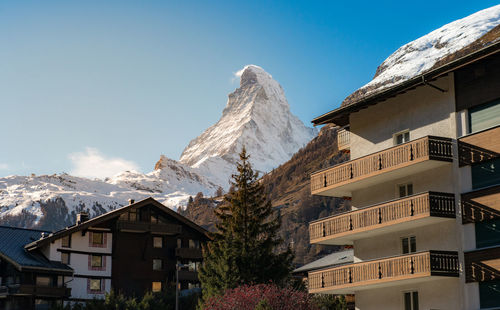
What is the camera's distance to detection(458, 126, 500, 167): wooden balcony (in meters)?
34.1

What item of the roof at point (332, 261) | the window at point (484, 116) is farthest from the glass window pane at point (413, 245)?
the roof at point (332, 261)

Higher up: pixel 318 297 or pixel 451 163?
pixel 451 163

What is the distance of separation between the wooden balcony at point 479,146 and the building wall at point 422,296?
5476 millimetres

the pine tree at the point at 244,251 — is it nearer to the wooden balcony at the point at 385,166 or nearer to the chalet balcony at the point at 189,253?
the wooden balcony at the point at 385,166

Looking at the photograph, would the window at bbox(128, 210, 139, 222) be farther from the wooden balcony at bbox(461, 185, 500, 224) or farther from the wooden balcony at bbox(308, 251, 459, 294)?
the wooden balcony at bbox(461, 185, 500, 224)

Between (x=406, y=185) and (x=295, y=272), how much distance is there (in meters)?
34.4

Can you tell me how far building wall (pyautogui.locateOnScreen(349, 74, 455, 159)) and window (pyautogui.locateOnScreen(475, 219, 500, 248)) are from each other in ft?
15.0

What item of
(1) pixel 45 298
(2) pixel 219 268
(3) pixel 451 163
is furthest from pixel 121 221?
(3) pixel 451 163

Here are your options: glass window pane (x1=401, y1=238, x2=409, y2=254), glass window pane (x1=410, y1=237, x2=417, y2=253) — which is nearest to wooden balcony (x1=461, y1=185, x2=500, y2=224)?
glass window pane (x1=410, y1=237, x2=417, y2=253)

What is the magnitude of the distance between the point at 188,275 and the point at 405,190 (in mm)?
45631

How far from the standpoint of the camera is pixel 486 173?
34.7 m

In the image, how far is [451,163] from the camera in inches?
1432

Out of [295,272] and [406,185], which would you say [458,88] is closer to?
[406,185]

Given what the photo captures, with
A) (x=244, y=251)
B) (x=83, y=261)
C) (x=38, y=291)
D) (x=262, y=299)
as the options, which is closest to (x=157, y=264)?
(x=83, y=261)
